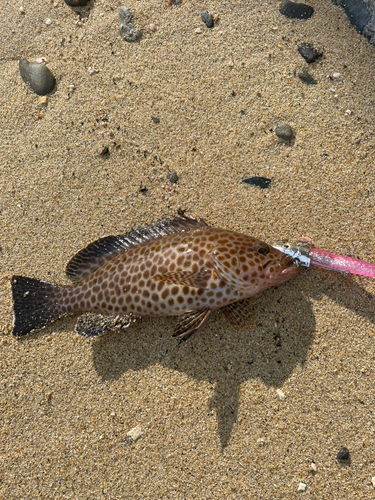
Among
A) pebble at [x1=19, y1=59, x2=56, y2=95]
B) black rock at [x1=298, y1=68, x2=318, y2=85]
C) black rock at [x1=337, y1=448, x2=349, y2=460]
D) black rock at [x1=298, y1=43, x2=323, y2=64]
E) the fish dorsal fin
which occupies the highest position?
black rock at [x1=298, y1=43, x2=323, y2=64]

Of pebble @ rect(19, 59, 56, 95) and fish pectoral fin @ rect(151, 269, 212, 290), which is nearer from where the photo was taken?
fish pectoral fin @ rect(151, 269, 212, 290)

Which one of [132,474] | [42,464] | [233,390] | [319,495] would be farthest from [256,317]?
[42,464]

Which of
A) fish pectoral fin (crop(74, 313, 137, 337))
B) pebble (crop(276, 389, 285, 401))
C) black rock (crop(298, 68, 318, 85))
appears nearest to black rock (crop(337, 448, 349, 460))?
pebble (crop(276, 389, 285, 401))

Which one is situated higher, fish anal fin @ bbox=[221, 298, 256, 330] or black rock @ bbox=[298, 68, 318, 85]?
black rock @ bbox=[298, 68, 318, 85]

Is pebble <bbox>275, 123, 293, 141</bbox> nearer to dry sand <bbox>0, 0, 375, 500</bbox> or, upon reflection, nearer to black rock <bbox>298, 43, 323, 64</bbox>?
dry sand <bbox>0, 0, 375, 500</bbox>

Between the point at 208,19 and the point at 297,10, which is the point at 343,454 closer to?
the point at 297,10

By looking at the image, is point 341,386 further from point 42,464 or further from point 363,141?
point 42,464

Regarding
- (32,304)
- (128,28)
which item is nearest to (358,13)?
(128,28)
